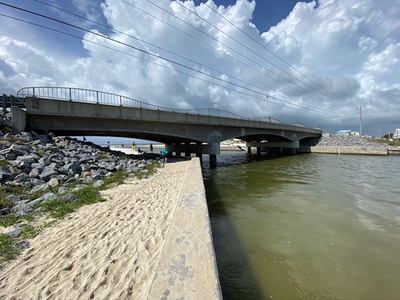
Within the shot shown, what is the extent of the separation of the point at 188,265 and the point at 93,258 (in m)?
2.12

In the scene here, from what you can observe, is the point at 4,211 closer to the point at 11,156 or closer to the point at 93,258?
the point at 93,258

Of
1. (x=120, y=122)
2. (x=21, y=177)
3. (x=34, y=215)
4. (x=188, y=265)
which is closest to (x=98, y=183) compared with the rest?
(x=21, y=177)

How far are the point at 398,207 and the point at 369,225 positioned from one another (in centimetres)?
321

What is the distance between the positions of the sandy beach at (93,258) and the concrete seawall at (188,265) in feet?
1.35

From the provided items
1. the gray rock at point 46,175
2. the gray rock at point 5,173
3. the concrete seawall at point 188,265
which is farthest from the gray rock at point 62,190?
the concrete seawall at point 188,265

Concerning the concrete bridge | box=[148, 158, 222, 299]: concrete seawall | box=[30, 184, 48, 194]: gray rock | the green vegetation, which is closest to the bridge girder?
the concrete bridge

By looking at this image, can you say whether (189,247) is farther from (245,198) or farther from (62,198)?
(245,198)

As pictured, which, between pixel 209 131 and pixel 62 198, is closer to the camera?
pixel 62 198

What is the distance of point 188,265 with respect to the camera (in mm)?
2881

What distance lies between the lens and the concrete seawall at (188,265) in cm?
238

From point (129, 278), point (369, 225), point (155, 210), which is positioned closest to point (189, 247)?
point (129, 278)

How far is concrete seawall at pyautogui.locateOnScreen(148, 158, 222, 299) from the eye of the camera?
2.38 metres

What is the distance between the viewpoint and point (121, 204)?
700 centimetres

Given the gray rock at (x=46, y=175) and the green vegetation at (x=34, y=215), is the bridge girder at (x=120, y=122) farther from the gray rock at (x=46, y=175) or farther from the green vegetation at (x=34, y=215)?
the green vegetation at (x=34, y=215)
